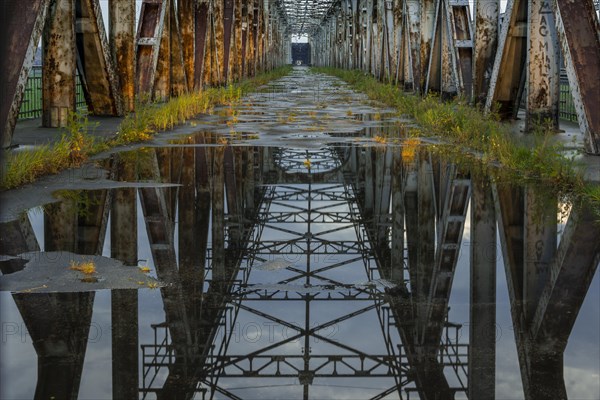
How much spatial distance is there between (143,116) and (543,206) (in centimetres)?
890

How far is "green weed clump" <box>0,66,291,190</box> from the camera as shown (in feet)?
30.5

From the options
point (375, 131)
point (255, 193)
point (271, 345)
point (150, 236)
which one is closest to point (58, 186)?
point (255, 193)

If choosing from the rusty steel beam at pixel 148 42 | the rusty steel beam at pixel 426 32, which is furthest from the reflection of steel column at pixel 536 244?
the rusty steel beam at pixel 426 32

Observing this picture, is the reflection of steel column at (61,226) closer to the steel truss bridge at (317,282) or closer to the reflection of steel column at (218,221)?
the steel truss bridge at (317,282)

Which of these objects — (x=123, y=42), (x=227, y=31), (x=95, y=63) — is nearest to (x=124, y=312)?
(x=95, y=63)

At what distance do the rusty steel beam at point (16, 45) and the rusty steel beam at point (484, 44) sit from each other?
28.2 feet

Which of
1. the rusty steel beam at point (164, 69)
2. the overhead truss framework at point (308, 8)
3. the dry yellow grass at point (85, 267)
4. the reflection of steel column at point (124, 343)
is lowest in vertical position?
the reflection of steel column at point (124, 343)

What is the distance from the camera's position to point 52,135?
44.0ft

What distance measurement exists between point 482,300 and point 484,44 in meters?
12.2

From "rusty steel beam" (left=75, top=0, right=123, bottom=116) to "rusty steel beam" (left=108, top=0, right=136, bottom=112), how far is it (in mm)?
661

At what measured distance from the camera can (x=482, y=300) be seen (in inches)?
207

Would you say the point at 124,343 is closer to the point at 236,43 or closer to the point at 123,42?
the point at 123,42

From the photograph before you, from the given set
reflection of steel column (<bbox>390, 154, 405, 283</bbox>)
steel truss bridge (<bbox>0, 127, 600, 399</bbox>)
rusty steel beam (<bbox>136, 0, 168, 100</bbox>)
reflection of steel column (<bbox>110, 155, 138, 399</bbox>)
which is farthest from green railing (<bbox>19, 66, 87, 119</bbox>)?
reflection of steel column (<bbox>110, 155, 138, 399</bbox>)

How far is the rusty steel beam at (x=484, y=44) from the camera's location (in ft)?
54.7
